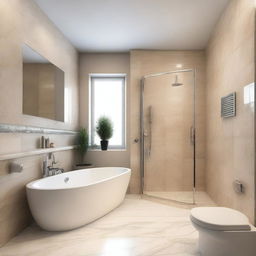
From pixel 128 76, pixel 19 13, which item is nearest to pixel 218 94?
pixel 128 76

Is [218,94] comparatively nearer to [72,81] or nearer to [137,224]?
[137,224]

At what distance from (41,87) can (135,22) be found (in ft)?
5.19

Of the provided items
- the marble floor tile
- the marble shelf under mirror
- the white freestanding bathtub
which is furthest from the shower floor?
the marble shelf under mirror

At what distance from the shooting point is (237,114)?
2531 millimetres

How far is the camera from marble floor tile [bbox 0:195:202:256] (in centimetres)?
205

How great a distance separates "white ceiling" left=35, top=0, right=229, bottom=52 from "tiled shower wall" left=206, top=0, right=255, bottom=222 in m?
0.31

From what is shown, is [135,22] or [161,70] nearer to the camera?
[135,22]

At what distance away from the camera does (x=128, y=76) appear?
4301 millimetres

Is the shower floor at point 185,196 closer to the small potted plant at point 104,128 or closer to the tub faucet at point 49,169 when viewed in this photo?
the small potted plant at point 104,128

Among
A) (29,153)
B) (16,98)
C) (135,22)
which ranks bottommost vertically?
(29,153)

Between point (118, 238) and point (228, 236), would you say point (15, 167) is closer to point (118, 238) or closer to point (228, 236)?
point (118, 238)

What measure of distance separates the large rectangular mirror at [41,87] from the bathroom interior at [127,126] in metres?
0.02

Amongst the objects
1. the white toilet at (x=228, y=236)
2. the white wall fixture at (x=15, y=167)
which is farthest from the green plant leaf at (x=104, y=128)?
the white toilet at (x=228, y=236)

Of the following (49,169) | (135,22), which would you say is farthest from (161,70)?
(49,169)
